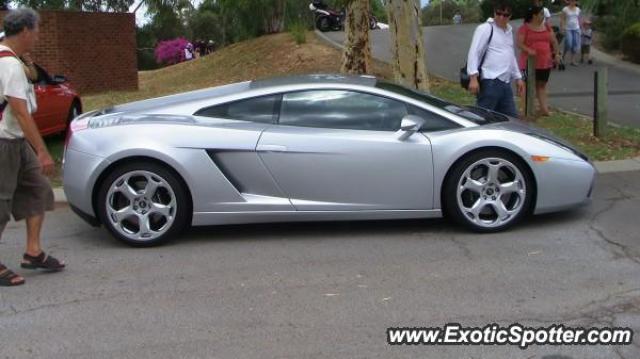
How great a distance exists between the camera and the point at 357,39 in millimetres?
13906

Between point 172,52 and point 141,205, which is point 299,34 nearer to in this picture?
point 141,205

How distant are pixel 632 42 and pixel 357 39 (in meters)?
8.55

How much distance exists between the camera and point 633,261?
5359mm

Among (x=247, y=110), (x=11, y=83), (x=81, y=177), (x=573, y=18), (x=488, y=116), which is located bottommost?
(x=81, y=177)

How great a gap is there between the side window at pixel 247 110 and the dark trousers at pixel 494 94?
312cm

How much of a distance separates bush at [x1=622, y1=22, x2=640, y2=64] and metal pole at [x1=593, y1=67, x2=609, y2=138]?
9917mm

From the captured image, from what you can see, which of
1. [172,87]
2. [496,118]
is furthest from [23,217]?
[172,87]

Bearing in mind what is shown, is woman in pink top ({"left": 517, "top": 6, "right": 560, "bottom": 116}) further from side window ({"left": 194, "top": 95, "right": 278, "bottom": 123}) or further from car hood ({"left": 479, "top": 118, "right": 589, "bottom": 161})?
side window ({"left": 194, "top": 95, "right": 278, "bottom": 123})

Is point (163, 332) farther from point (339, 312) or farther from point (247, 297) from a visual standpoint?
point (339, 312)

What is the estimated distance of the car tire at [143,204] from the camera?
586 cm

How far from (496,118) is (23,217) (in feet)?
12.9

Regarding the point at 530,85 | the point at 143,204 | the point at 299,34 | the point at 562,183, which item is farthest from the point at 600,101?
the point at 299,34

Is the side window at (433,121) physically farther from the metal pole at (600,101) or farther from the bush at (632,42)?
the bush at (632,42)

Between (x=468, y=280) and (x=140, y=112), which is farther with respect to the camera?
(x=140, y=112)
